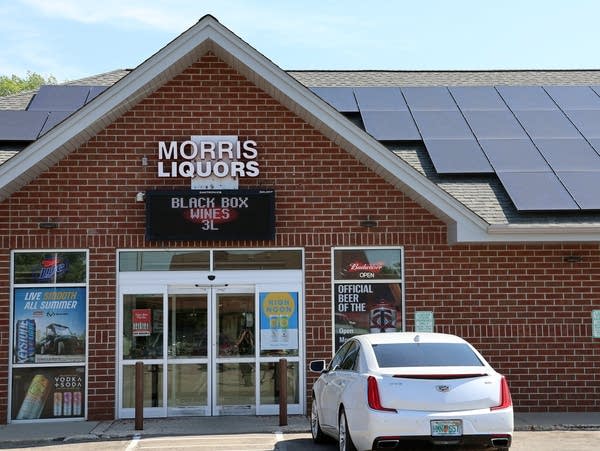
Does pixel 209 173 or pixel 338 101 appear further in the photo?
pixel 338 101

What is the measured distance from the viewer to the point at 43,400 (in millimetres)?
14336

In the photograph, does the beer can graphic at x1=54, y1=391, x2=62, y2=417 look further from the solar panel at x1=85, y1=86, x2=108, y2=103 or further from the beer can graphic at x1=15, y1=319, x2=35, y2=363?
the solar panel at x1=85, y1=86, x2=108, y2=103

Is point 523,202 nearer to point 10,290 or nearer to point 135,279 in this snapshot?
point 135,279

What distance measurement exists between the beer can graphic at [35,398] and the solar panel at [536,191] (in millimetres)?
8442

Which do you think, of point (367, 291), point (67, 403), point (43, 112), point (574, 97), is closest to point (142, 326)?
point (67, 403)

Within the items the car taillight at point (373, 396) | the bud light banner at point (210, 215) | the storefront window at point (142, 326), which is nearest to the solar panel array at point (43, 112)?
the bud light banner at point (210, 215)

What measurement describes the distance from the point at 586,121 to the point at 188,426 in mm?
10170

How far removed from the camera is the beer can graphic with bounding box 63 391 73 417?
47.1 ft

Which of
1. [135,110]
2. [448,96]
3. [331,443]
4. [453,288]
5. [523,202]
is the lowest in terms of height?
[331,443]

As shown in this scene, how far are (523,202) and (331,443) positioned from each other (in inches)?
217

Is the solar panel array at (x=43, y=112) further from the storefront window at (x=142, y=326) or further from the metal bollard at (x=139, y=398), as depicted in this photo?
the metal bollard at (x=139, y=398)

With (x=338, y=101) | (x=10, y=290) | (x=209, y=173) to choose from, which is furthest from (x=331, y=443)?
(x=338, y=101)

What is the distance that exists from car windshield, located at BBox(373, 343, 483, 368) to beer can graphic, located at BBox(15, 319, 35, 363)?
22.7 ft

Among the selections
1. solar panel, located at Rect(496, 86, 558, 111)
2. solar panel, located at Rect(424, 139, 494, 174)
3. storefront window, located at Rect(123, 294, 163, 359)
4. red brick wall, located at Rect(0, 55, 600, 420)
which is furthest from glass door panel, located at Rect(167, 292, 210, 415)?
solar panel, located at Rect(496, 86, 558, 111)
